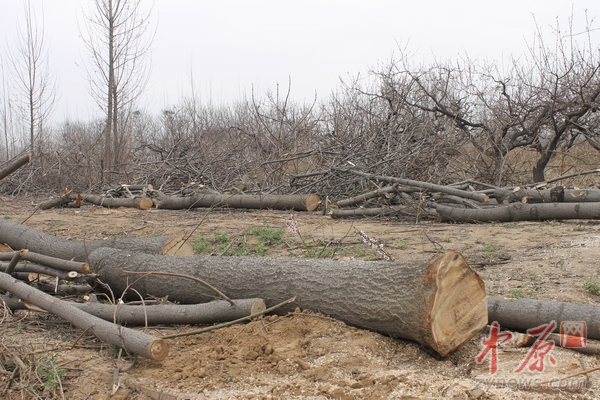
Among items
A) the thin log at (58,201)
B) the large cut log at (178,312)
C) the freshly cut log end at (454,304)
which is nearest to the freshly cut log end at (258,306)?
the large cut log at (178,312)

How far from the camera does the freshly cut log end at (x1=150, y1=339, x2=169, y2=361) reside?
8.96 feet

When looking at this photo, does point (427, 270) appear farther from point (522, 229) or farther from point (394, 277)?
point (522, 229)

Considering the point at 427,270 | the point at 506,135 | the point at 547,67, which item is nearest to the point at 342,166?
the point at 506,135

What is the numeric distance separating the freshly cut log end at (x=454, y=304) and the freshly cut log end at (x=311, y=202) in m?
5.93

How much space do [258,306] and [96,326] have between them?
40.1 inches

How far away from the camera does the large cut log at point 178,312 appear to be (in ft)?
11.0

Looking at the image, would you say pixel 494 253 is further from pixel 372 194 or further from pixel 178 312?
pixel 178 312

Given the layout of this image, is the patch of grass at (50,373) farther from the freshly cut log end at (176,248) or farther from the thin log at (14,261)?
the freshly cut log end at (176,248)

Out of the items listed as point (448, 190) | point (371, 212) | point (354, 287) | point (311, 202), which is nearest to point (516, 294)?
point (354, 287)

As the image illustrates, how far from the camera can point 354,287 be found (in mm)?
3236

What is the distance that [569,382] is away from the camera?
231 centimetres

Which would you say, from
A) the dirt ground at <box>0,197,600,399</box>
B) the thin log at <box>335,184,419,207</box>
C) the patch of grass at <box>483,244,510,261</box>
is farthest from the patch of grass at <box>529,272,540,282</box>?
the thin log at <box>335,184,419,207</box>

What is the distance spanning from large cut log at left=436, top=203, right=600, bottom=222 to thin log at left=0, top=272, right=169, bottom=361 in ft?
17.2

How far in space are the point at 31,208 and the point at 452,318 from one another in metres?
9.87
